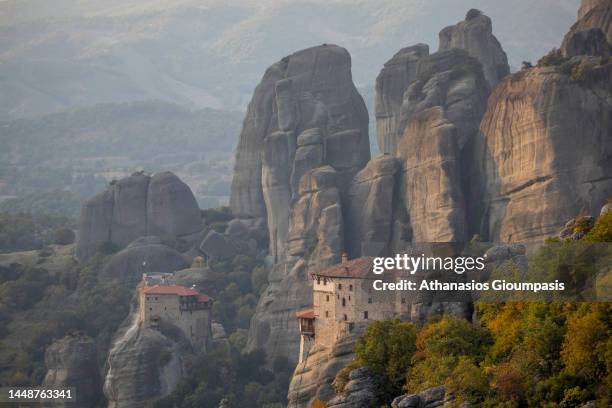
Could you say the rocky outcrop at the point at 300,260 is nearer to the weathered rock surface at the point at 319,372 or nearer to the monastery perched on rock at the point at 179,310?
the monastery perched on rock at the point at 179,310

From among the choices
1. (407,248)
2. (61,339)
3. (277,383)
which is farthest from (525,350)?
(61,339)

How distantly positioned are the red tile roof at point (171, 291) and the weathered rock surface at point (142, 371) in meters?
4.10

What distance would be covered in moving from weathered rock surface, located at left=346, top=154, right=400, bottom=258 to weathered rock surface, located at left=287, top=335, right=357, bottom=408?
76.4ft

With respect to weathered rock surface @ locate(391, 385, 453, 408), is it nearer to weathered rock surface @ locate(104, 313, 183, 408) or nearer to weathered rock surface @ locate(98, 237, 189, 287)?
weathered rock surface @ locate(104, 313, 183, 408)

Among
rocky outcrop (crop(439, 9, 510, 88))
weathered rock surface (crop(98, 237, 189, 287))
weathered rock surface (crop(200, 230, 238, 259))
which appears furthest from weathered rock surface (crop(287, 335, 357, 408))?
weathered rock surface (crop(200, 230, 238, 259))

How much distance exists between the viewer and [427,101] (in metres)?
108

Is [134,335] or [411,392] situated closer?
[411,392]

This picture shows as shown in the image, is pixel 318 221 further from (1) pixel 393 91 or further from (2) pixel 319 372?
(2) pixel 319 372

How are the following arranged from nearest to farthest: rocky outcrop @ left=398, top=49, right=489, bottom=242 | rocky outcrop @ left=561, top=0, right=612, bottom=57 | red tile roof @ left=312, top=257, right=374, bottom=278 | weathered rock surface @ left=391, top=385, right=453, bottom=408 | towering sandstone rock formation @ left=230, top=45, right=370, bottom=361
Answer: weathered rock surface @ left=391, top=385, right=453, bottom=408 < red tile roof @ left=312, top=257, right=374, bottom=278 < rocky outcrop @ left=398, top=49, right=489, bottom=242 < rocky outcrop @ left=561, top=0, right=612, bottom=57 < towering sandstone rock formation @ left=230, top=45, right=370, bottom=361

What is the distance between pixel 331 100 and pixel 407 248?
103 ft

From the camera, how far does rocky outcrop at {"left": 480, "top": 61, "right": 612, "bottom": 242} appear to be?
93.8 m

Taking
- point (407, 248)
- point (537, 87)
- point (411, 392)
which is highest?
point (537, 87)

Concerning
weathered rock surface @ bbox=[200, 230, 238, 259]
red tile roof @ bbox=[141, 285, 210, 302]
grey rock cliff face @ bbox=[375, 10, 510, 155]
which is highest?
grey rock cliff face @ bbox=[375, 10, 510, 155]

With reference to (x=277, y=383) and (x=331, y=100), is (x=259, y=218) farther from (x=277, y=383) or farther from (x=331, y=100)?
(x=277, y=383)
